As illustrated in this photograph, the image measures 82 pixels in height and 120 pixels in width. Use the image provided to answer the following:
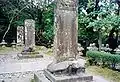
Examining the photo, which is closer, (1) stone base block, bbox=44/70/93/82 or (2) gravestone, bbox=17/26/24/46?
(1) stone base block, bbox=44/70/93/82

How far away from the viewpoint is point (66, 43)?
18.9 feet

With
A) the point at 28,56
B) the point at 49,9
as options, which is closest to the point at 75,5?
the point at 28,56

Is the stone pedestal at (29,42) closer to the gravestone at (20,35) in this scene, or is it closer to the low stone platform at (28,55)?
the low stone platform at (28,55)

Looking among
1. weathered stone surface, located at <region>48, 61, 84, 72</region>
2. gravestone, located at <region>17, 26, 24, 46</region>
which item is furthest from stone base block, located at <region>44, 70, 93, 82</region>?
gravestone, located at <region>17, 26, 24, 46</region>

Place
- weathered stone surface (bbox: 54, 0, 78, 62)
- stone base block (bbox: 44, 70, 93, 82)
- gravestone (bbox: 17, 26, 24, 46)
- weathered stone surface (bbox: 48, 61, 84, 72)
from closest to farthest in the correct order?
1. stone base block (bbox: 44, 70, 93, 82)
2. weathered stone surface (bbox: 48, 61, 84, 72)
3. weathered stone surface (bbox: 54, 0, 78, 62)
4. gravestone (bbox: 17, 26, 24, 46)

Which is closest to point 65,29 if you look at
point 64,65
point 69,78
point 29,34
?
point 64,65

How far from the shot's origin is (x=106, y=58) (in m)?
8.71

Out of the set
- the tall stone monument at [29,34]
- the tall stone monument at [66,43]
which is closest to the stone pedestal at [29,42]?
the tall stone monument at [29,34]

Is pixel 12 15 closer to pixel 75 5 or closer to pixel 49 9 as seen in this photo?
pixel 49 9

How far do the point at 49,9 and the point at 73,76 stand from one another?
16.0m

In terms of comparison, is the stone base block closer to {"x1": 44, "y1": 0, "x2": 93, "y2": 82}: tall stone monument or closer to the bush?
{"x1": 44, "y1": 0, "x2": 93, "y2": 82}: tall stone monument

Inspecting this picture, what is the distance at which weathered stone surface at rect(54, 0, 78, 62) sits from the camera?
18.7ft

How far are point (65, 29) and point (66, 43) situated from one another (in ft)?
1.44

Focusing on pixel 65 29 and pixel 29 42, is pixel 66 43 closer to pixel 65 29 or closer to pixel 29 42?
pixel 65 29
